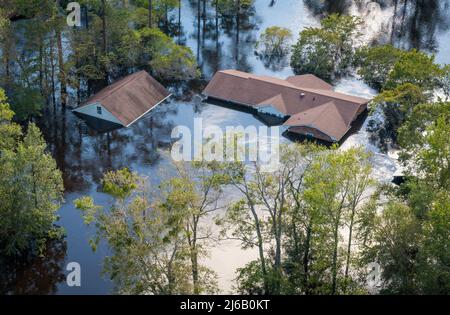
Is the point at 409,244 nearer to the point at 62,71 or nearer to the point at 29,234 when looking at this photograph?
the point at 29,234

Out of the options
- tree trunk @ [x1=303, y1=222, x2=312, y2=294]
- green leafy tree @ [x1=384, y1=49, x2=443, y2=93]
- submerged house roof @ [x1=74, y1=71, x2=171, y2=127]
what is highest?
green leafy tree @ [x1=384, y1=49, x2=443, y2=93]

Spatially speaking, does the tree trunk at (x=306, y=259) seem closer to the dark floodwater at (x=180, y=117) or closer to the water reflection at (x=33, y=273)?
the dark floodwater at (x=180, y=117)

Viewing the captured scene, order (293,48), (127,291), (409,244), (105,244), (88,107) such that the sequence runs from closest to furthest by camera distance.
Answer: (127,291) → (409,244) → (105,244) → (88,107) → (293,48)

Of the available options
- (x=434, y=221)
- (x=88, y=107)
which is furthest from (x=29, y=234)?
(x=434, y=221)

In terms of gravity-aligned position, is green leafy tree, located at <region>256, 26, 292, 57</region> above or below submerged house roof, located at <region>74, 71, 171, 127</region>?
above

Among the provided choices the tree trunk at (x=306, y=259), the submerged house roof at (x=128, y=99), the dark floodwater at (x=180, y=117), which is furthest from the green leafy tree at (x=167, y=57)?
the tree trunk at (x=306, y=259)

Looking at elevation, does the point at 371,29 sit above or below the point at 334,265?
above

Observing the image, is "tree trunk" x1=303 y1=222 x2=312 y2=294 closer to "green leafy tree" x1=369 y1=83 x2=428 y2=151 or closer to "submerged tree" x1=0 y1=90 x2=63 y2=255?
"submerged tree" x1=0 y1=90 x2=63 y2=255

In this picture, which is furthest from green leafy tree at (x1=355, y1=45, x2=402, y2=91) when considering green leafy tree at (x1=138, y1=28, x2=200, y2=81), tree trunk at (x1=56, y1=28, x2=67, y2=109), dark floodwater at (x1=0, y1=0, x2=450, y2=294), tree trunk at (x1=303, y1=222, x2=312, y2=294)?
tree trunk at (x1=303, y1=222, x2=312, y2=294)
